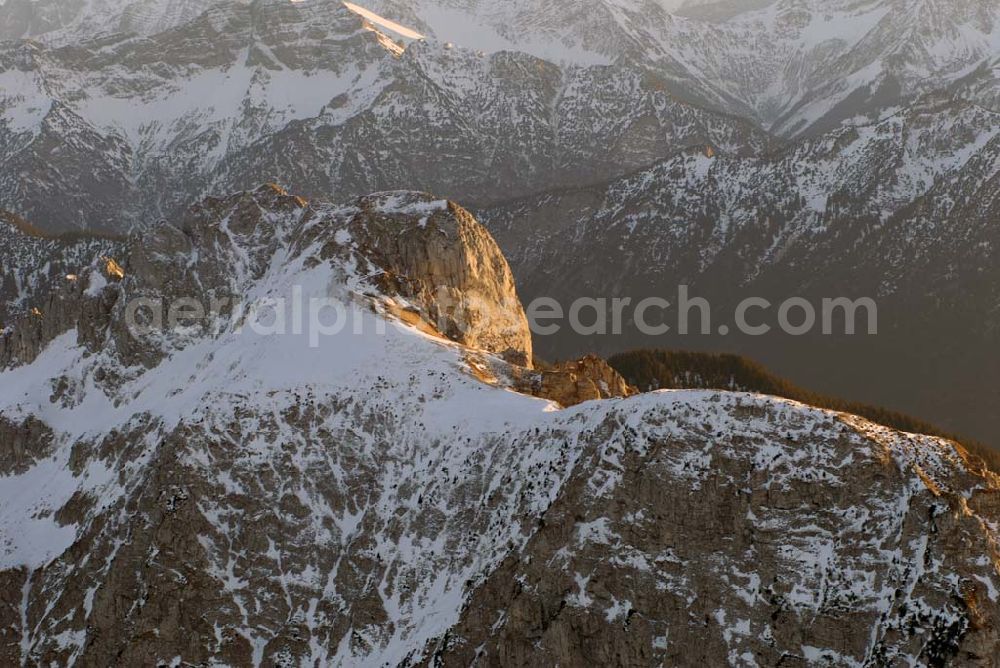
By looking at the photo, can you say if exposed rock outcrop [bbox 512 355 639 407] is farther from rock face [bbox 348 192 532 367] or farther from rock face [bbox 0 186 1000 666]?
rock face [bbox 348 192 532 367]

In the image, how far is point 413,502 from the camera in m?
97.6

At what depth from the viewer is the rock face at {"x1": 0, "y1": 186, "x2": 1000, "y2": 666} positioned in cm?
7819

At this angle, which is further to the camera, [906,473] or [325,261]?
[325,261]

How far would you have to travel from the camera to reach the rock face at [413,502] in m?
78.2

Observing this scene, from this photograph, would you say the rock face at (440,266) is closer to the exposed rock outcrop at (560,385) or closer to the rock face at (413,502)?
the rock face at (413,502)

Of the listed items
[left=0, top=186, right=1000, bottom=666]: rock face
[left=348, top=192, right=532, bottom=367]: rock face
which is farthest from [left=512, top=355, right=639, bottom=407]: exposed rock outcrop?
[left=348, top=192, right=532, bottom=367]: rock face

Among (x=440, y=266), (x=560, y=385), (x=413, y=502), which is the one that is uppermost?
(x=440, y=266)

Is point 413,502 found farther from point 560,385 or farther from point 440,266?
point 440,266

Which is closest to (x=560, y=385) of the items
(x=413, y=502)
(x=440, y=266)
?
(x=413, y=502)

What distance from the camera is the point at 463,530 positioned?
93250 millimetres

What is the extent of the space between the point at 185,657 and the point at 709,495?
36.6m

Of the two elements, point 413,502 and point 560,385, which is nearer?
point 413,502

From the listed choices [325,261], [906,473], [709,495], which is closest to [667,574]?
[709,495]

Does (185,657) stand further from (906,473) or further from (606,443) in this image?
(906,473)
